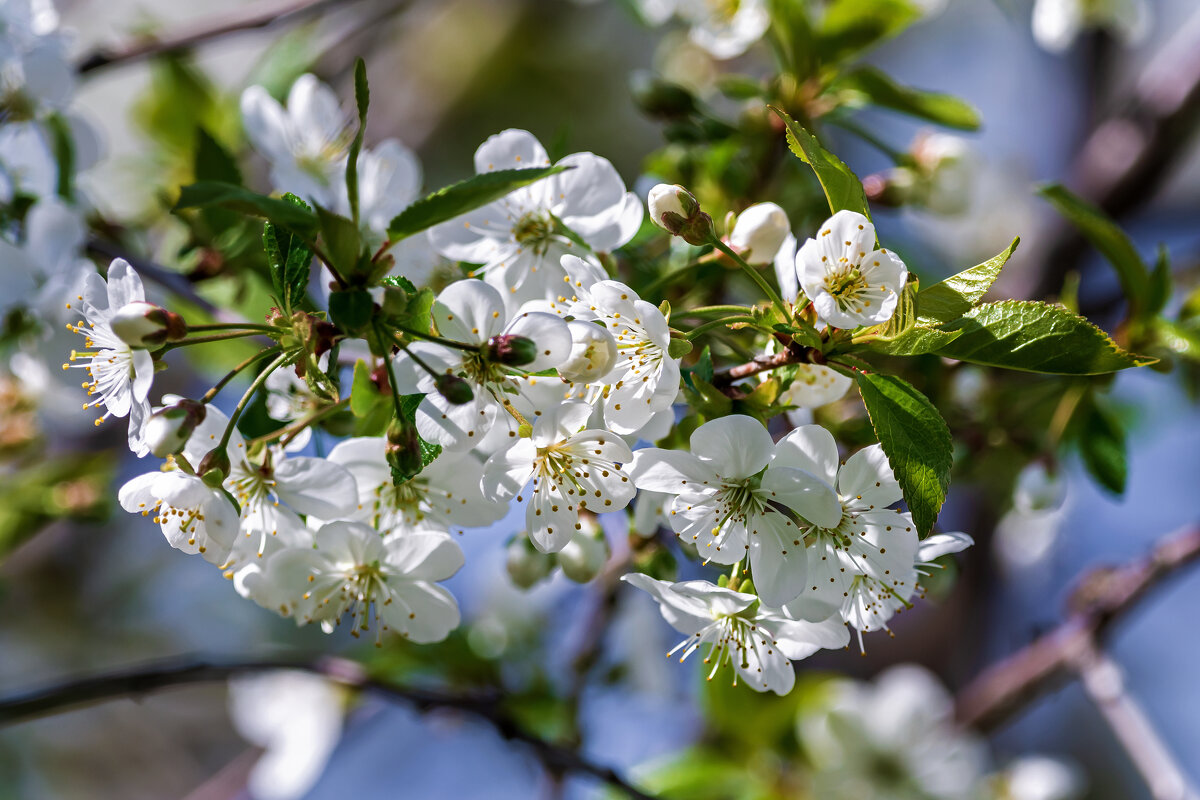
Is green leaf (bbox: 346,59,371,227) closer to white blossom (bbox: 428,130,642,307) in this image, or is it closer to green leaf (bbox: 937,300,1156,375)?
white blossom (bbox: 428,130,642,307)

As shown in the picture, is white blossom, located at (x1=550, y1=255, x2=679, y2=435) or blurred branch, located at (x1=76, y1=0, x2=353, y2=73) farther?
blurred branch, located at (x1=76, y1=0, x2=353, y2=73)

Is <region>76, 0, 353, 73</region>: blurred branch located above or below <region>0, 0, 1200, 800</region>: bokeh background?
above

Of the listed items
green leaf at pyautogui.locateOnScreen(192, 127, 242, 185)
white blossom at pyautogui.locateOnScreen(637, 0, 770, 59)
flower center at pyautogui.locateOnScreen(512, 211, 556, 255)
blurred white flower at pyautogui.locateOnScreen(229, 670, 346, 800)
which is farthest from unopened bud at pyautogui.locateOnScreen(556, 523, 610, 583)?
blurred white flower at pyautogui.locateOnScreen(229, 670, 346, 800)

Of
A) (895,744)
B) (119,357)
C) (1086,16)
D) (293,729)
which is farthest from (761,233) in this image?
(895,744)

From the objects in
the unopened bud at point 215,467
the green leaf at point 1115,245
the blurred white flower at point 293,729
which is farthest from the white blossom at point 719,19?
the blurred white flower at point 293,729

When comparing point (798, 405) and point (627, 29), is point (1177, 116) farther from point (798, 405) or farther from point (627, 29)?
point (627, 29)

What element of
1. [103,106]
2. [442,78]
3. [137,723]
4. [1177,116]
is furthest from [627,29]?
[137,723]
